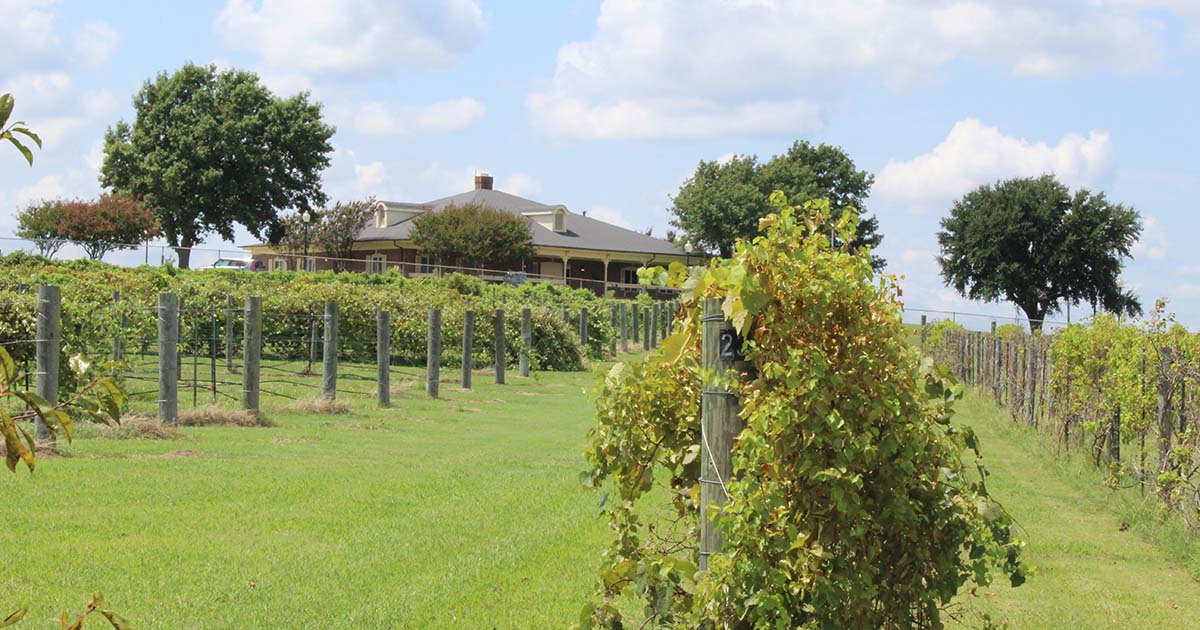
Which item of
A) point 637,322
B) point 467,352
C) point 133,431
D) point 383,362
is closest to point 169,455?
point 133,431

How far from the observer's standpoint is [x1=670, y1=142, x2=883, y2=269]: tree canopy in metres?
73.0

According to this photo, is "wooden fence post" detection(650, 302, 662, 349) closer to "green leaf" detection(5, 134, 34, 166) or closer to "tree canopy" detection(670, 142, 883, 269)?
"tree canopy" detection(670, 142, 883, 269)

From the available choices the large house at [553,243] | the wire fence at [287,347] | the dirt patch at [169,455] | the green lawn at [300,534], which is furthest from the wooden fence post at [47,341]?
the large house at [553,243]

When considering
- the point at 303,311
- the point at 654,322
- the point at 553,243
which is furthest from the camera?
the point at 553,243

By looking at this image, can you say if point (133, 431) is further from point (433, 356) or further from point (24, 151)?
point (24, 151)

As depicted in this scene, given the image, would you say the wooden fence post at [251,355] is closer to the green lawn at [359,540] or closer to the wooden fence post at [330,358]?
the green lawn at [359,540]

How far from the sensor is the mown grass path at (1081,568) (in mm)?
7262

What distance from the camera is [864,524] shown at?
432 centimetres

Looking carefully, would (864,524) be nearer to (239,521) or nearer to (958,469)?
(958,469)

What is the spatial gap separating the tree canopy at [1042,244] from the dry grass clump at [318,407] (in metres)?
45.9

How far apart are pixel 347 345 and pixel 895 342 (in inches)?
930

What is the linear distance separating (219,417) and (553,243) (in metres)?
52.6

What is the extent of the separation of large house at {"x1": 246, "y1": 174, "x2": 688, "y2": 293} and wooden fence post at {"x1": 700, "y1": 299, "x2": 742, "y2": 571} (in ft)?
197

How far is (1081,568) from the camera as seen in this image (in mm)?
8766
